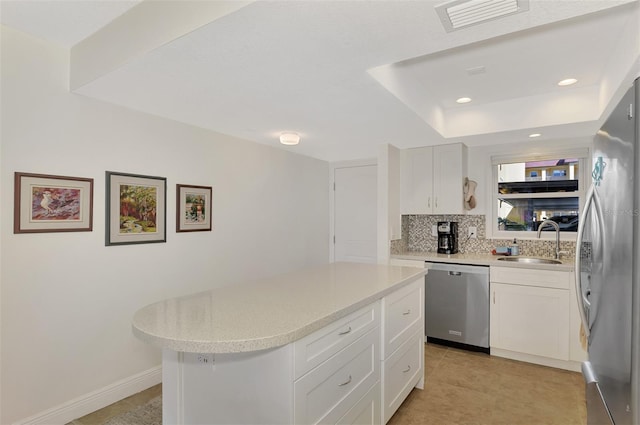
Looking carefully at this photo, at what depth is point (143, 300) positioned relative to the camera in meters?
2.61

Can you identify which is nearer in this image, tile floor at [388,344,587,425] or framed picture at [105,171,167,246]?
tile floor at [388,344,587,425]

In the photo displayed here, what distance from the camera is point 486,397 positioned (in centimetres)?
257

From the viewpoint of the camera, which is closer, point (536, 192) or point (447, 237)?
point (536, 192)

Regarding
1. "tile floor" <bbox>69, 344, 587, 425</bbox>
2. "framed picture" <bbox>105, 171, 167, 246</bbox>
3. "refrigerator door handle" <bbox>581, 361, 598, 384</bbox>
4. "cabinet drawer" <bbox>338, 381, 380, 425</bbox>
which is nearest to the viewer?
"refrigerator door handle" <bbox>581, 361, 598, 384</bbox>

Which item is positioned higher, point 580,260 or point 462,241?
point 580,260

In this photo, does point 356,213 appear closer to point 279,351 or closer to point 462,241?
point 462,241

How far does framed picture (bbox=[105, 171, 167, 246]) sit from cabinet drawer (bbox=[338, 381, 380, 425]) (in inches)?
75.0

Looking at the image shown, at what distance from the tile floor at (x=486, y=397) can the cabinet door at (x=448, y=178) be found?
1556 millimetres

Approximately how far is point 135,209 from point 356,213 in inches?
112

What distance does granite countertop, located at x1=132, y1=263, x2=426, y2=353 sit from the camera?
1213 mm

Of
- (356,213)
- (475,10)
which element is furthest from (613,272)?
(356,213)

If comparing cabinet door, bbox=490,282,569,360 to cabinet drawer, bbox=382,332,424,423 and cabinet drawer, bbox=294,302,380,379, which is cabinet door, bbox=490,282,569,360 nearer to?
cabinet drawer, bbox=382,332,424,423

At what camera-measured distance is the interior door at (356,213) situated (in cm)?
461

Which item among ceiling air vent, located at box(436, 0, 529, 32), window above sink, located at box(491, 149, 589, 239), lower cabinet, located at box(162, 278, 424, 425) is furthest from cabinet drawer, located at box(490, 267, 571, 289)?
ceiling air vent, located at box(436, 0, 529, 32)
